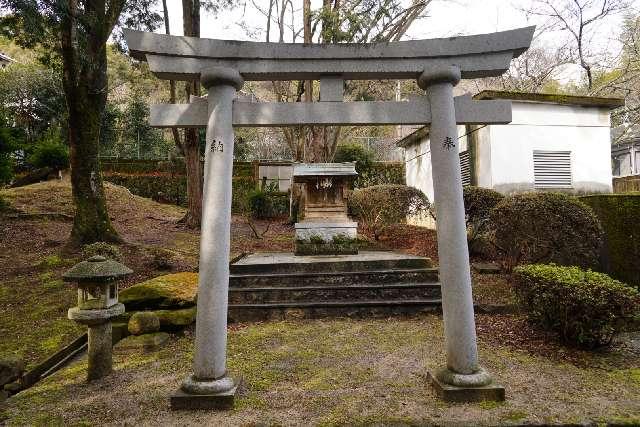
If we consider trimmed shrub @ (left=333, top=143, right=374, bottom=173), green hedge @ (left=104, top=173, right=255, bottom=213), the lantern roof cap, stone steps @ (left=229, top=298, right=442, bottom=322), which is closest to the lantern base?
the lantern roof cap

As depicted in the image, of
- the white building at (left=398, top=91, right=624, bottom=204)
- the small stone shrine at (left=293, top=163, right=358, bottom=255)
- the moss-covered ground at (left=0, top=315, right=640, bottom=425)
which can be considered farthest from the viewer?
the white building at (left=398, top=91, right=624, bottom=204)

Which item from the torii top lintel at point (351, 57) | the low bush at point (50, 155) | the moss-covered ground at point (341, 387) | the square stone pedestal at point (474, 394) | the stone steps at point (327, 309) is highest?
the low bush at point (50, 155)

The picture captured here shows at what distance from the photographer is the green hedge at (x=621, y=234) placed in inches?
265

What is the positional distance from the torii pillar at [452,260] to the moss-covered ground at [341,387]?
0.54ft

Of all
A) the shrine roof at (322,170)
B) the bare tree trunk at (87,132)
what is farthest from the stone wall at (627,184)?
the bare tree trunk at (87,132)

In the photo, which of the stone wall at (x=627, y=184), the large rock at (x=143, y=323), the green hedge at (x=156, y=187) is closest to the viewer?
the large rock at (x=143, y=323)

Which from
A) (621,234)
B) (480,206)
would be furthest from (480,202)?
(621,234)

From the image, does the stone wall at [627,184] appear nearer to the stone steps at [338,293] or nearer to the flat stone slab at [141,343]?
the stone steps at [338,293]

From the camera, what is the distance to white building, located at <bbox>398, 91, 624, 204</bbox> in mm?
9969

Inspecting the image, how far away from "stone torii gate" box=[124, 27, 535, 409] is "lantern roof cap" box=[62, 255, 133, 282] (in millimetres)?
1304

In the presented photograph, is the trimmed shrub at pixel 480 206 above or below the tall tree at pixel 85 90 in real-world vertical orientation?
below

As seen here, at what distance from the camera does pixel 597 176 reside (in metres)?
10.2

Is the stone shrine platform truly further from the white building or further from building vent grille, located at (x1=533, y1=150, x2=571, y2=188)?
building vent grille, located at (x1=533, y1=150, x2=571, y2=188)

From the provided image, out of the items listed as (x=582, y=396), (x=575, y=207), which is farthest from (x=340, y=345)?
(x=575, y=207)
